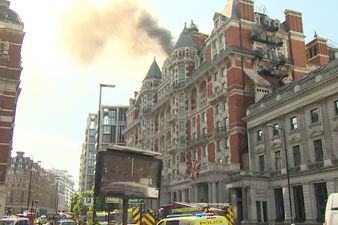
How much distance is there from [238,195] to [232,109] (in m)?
11.8

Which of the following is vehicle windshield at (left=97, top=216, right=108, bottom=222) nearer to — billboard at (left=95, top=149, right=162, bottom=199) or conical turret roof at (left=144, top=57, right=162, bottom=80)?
billboard at (left=95, top=149, right=162, bottom=199)

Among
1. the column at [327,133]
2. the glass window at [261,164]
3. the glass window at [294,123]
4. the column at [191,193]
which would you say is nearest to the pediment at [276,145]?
the glass window at [294,123]

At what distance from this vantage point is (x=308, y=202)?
3378 cm

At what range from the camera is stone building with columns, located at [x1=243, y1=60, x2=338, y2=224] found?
32844 mm

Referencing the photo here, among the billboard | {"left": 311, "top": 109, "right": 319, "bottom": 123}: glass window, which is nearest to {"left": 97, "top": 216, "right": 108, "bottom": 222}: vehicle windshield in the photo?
{"left": 311, "top": 109, "right": 319, "bottom": 123}: glass window

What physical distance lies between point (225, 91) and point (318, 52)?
22.6m

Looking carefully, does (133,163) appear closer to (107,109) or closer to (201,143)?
(201,143)

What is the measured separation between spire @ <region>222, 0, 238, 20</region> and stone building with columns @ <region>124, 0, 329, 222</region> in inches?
9.5

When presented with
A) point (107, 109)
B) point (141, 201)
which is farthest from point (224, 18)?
point (107, 109)

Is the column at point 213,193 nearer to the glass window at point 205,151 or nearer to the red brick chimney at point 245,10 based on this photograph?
the glass window at point 205,151

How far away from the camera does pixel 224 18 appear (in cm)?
5312

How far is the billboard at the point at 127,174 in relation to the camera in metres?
15.1

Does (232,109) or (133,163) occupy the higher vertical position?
(232,109)

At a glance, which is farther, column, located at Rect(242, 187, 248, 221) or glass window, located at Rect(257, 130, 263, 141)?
glass window, located at Rect(257, 130, 263, 141)
